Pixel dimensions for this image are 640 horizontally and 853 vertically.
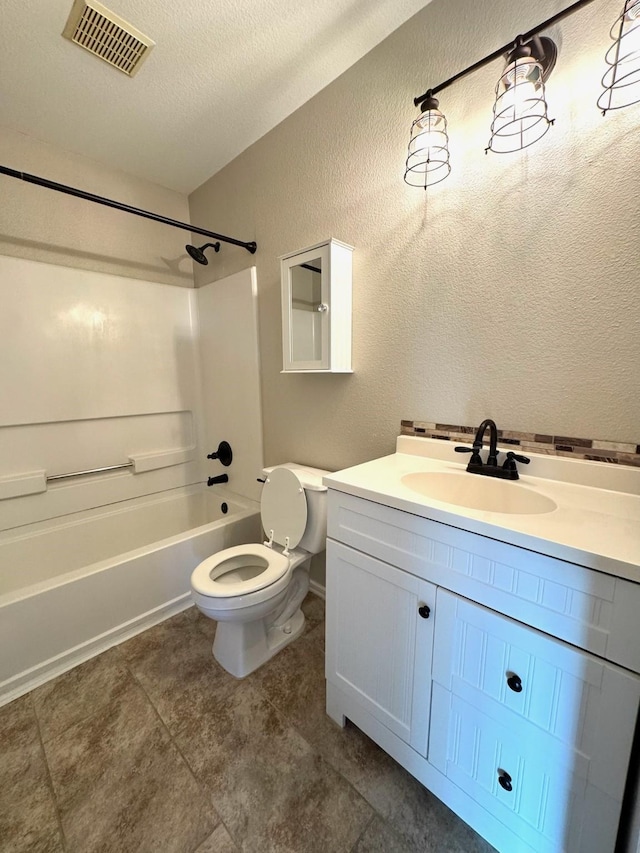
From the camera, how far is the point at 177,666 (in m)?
1.44

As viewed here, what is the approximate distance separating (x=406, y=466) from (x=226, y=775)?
44.9 inches

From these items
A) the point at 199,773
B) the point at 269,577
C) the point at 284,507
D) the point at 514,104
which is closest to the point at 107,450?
the point at 284,507

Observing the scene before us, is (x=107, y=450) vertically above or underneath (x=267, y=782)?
above

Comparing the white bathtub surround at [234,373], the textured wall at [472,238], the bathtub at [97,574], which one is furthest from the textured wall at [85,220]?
the bathtub at [97,574]

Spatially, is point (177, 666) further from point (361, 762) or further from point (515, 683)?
point (515, 683)

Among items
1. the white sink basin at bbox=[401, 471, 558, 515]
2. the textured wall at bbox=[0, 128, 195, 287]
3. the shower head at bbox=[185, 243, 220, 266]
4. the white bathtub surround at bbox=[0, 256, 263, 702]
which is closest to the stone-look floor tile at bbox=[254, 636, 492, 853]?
the white bathtub surround at bbox=[0, 256, 263, 702]

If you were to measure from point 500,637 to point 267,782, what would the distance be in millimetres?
890

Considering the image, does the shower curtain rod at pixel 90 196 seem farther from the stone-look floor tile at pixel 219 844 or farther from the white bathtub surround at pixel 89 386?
the stone-look floor tile at pixel 219 844

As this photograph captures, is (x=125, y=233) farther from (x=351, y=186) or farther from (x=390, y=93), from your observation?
(x=390, y=93)

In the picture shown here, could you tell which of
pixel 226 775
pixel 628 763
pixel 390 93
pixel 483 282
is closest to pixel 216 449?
pixel 226 775

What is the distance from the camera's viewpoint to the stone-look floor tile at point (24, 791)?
90 cm

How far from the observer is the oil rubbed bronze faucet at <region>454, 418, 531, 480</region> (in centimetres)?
106

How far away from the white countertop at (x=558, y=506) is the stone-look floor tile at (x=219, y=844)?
0.97 metres

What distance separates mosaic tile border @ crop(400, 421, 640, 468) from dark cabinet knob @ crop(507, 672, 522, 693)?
0.64 meters
